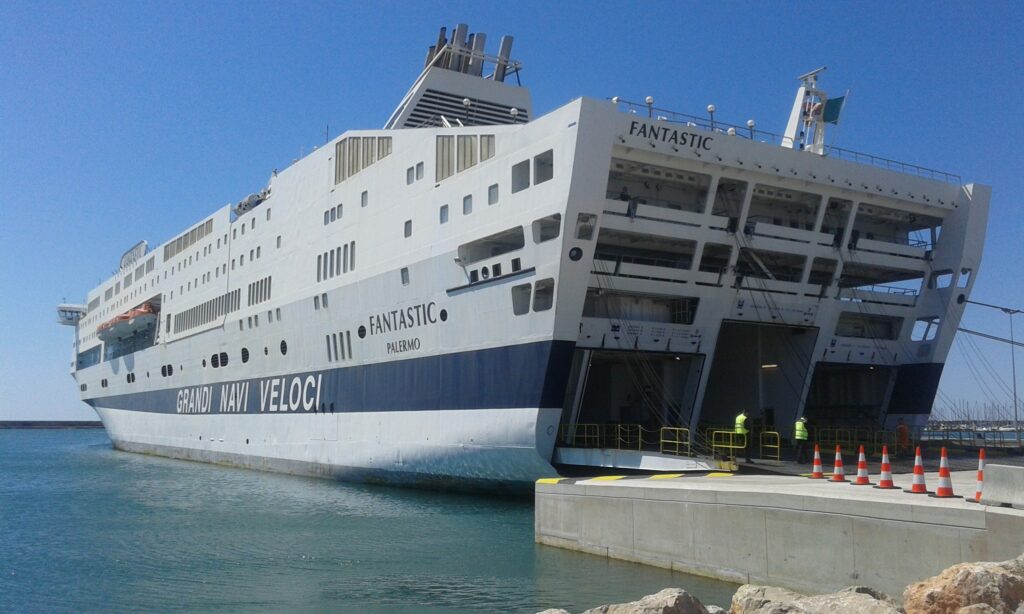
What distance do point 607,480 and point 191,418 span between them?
26.8 meters

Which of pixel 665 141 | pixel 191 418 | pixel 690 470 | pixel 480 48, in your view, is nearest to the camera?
pixel 690 470

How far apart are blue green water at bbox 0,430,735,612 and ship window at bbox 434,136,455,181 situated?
792 centimetres

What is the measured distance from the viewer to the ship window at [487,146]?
18797 millimetres

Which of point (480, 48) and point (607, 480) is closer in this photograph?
point (607, 480)

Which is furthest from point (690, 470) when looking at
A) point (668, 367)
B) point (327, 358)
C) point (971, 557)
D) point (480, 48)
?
point (480, 48)

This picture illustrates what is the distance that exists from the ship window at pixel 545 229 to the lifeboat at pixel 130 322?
97.4 ft

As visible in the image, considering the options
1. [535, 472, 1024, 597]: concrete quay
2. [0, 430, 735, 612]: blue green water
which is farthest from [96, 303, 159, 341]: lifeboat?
[535, 472, 1024, 597]: concrete quay

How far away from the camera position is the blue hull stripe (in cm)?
1695

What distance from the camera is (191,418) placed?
35.3 meters

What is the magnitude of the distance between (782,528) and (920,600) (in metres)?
2.78

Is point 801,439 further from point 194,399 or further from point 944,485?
point 194,399

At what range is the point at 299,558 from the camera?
42.8ft

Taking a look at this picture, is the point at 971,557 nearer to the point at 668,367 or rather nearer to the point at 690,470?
the point at 690,470

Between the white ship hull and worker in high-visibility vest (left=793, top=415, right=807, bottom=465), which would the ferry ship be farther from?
worker in high-visibility vest (left=793, top=415, right=807, bottom=465)
